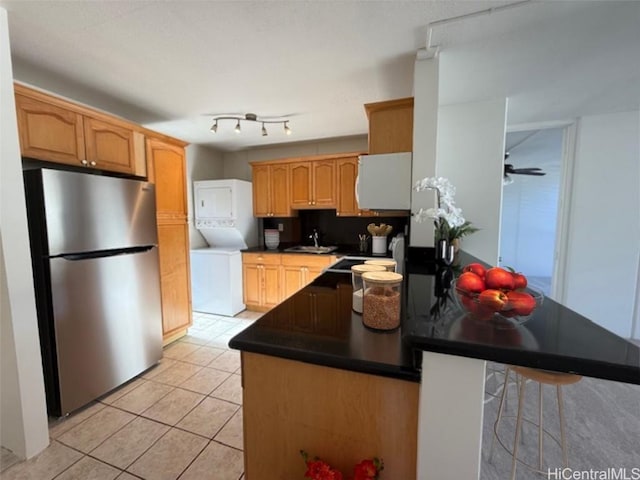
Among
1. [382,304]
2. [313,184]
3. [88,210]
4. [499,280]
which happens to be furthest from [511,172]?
[88,210]

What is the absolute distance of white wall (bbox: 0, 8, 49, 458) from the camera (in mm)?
1376

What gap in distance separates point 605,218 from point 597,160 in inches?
23.6

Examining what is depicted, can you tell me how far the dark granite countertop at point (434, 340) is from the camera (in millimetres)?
621

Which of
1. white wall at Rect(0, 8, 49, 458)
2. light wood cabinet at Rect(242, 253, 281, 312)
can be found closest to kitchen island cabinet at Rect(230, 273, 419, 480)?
white wall at Rect(0, 8, 49, 458)

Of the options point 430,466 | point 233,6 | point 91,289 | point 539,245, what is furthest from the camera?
point 539,245

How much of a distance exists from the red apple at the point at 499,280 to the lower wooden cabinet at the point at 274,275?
253 cm

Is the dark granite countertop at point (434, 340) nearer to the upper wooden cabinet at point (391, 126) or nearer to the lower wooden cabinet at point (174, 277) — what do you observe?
the upper wooden cabinet at point (391, 126)

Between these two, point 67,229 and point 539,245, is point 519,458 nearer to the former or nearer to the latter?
point 67,229

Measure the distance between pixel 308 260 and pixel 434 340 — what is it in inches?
109

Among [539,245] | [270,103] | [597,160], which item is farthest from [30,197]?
[539,245]

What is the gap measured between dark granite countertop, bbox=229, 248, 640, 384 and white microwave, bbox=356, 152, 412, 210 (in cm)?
82

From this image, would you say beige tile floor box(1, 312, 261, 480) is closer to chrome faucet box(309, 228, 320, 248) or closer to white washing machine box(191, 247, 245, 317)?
white washing machine box(191, 247, 245, 317)

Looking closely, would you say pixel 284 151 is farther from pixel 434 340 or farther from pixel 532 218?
pixel 532 218

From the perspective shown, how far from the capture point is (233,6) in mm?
1348
